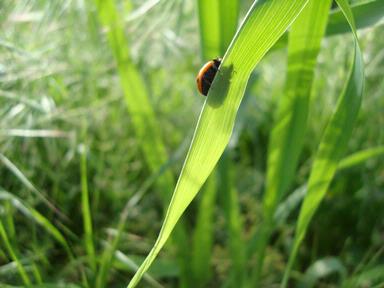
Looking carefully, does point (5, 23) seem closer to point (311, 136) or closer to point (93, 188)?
point (93, 188)

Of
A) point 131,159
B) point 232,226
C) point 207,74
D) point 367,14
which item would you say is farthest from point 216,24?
point 131,159

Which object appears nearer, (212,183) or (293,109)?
(293,109)

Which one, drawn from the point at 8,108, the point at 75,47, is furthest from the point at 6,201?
the point at 75,47

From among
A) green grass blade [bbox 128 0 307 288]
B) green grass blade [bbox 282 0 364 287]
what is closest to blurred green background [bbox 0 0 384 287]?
green grass blade [bbox 282 0 364 287]

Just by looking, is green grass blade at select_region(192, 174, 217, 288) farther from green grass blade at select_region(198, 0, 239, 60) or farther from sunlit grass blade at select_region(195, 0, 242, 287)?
green grass blade at select_region(198, 0, 239, 60)

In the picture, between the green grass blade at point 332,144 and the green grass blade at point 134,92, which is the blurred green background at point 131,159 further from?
the green grass blade at point 332,144

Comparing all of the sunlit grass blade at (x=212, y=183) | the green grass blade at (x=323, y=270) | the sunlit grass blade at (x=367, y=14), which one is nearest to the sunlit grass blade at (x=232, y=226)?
the sunlit grass blade at (x=212, y=183)

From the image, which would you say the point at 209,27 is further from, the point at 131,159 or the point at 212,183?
the point at 131,159
